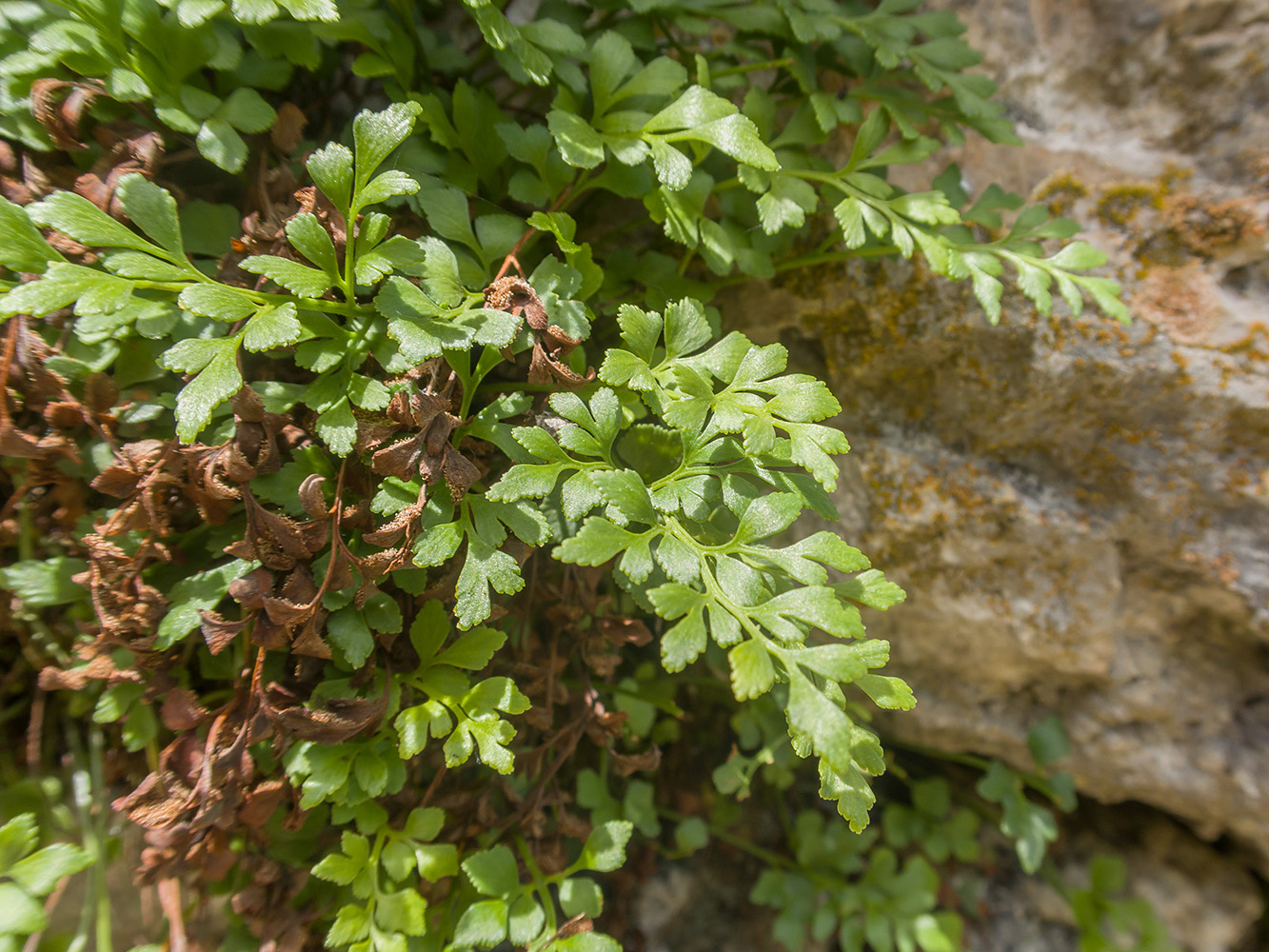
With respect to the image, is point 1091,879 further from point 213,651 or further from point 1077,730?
point 213,651

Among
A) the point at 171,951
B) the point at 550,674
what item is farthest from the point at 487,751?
the point at 171,951

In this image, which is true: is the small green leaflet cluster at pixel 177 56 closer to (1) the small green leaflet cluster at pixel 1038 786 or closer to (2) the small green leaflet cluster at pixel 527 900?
(2) the small green leaflet cluster at pixel 527 900

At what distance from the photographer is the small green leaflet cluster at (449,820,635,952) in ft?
3.91

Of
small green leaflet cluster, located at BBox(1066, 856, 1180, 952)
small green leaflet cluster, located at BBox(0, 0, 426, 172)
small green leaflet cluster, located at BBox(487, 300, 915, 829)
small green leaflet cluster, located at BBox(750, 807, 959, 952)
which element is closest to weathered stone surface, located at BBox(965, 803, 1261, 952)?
small green leaflet cluster, located at BBox(1066, 856, 1180, 952)

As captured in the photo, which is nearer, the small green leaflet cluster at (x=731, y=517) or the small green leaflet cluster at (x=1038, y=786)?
the small green leaflet cluster at (x=731, y=517)

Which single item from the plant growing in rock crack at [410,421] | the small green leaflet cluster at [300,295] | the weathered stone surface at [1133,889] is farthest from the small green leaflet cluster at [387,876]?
the weathered stone surface at [1133,889]

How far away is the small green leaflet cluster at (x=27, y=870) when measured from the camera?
1.08m

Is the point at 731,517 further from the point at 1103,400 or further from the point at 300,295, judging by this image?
the point at 1103,400

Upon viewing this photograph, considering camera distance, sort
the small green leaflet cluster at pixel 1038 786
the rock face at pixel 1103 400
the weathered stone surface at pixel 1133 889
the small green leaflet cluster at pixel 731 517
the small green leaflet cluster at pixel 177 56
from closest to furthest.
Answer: the small green leaflet cluster at pixel 731 517 → the small green leaflet cluster at pixel 177 56 → the rock face at pixel 1103 400 → the small green leaflet cluster at pixel 1038 786 → the weathered stone surface at pixel 1133 889

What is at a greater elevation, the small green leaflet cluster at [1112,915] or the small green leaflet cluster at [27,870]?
the small green leaflet cluster at [1112,915]

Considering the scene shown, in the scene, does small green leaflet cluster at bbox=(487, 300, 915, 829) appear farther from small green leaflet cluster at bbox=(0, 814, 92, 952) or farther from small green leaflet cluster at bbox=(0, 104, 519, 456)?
small green leaflet cluster at bbox=(0, 814, 92, 952)

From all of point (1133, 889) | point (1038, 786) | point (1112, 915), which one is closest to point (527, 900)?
point (1038, 786)

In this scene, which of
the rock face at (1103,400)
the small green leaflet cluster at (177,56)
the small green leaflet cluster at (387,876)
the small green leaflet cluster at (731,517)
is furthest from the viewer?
the rock face at (1103,400)

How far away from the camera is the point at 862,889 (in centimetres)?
193
